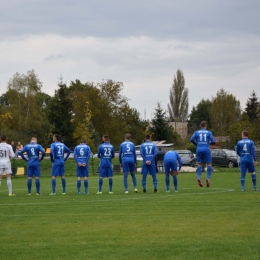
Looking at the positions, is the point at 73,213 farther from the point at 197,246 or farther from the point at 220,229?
the point at 197,246

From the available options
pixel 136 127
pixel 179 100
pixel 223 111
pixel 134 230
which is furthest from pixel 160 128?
pixel 134 230

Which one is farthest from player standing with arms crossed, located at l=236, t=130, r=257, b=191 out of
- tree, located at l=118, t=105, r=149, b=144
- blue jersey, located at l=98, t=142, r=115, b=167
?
tree, located at l=118, t=105, r=149, b=144

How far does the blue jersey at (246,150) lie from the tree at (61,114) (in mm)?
59706

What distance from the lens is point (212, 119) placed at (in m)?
124

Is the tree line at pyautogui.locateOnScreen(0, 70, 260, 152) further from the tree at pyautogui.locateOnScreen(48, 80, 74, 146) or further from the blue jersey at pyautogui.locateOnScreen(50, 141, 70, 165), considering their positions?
the blue jersey at pyautogui.locateOnScreen(50, 141, 70, 165)

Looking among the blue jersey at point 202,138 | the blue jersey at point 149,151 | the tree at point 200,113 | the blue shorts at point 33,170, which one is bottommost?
the blue shorts at point 33,170

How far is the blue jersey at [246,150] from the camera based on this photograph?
22.6 metres

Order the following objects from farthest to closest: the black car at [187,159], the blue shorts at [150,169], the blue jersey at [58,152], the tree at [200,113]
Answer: the tree at [200,113] → the black car at [187,159] → the blue jersey at [58,152] → the blue shorts at [150,169]

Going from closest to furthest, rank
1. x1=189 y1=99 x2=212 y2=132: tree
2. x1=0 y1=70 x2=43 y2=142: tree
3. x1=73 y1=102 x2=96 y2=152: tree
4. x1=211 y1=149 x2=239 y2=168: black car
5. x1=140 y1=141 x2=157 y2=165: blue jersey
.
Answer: x1=140 y1=141 x2=157 y2=165: blue jersey
x1=211 y1=149 x2=239 y2=168: black car
x1=73 y1=102 x2=96 y2=152: tree
x1=0 y1=70 x2=43 y2=142: tree
x1=189 y1=99 x2=212 y2=132: tree

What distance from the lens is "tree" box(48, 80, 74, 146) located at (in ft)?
269

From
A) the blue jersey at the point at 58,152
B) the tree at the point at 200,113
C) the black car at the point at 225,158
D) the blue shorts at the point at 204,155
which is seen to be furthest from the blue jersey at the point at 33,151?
the tree at the point at 200,113

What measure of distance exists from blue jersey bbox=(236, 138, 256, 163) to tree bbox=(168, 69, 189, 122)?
105696mm

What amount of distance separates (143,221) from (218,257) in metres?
4.51

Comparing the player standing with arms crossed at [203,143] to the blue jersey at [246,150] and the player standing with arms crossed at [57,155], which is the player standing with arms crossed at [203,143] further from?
the player standing with arms crossed at [57,155]
